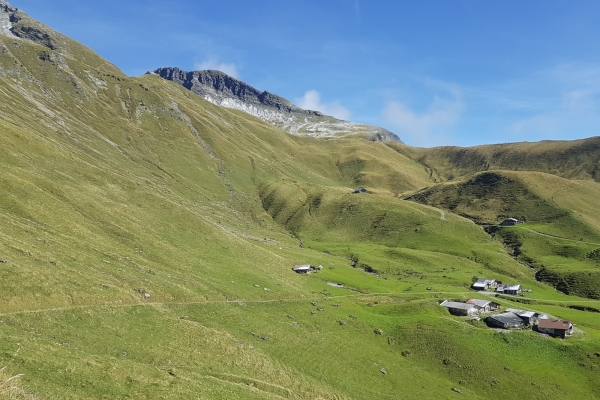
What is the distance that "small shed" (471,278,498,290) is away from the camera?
100000 millimetres

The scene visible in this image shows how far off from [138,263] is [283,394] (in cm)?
3542

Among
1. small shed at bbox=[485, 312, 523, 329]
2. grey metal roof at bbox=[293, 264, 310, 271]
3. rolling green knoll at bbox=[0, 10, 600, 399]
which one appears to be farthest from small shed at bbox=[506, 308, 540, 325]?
grey metal roof at bbox=[293, 264, 310, 271]

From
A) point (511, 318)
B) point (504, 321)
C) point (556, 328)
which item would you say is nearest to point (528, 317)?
point (511, 318)

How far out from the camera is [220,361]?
4184 centimetres

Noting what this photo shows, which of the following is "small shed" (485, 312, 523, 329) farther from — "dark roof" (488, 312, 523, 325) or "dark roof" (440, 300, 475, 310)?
"dark roof" (440, 300, 475, 310)

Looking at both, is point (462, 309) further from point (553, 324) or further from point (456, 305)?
point (553, 324)

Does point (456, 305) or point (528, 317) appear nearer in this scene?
point (528, 317)

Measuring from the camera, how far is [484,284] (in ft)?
330

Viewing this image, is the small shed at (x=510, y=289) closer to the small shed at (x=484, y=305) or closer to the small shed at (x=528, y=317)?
the small shed at (x=484, y=305)

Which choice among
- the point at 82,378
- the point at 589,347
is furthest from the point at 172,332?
the point at 589,347

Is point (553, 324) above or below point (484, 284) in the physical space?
above

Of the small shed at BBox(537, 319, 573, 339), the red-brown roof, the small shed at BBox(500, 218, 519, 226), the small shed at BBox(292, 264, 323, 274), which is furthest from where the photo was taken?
the small shed at BBox(500, 218, 519, 226)

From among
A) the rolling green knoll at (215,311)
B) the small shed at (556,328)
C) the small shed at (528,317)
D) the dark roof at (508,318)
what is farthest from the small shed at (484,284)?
the small shed at (556,328)

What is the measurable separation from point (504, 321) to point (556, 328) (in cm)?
763
